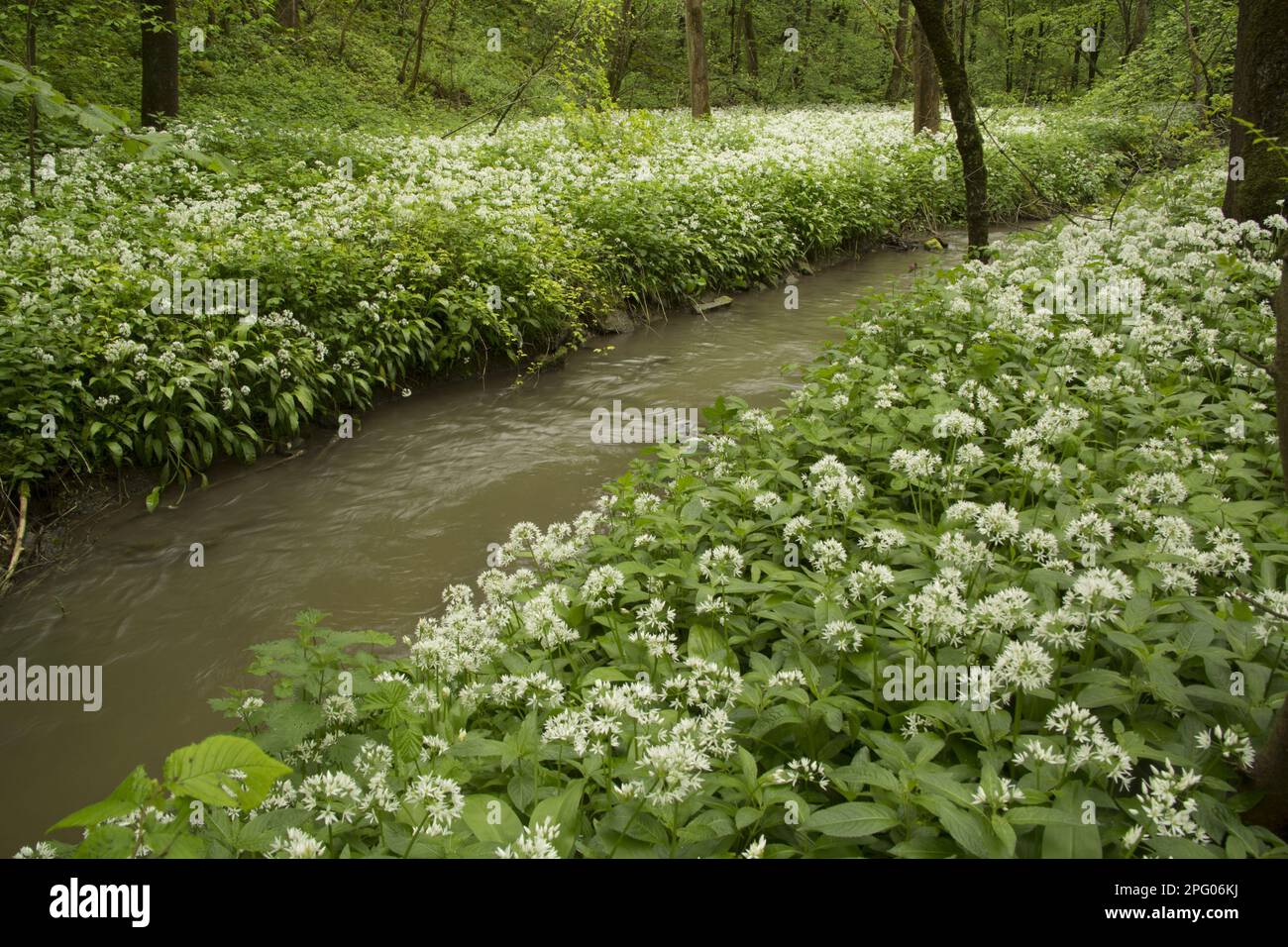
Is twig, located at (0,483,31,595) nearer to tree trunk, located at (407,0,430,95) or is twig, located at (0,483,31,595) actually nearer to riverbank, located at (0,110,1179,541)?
riverbank, located at (0,110,1179,541)

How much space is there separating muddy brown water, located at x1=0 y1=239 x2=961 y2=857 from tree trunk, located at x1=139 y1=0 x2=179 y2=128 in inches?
309

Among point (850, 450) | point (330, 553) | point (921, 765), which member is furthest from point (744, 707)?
point (330, 553)

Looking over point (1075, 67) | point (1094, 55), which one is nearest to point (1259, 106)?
point (1094, 55)

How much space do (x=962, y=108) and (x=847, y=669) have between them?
25.6 feet

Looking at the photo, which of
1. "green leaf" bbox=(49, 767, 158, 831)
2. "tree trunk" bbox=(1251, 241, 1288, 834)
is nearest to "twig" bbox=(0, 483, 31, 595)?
"green leaf" bbox=(49, 767, 158, 831)

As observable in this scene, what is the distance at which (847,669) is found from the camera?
3.04 metres

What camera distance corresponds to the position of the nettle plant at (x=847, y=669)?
7.27 feet

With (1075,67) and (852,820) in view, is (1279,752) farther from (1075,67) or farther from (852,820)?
(1075,67)

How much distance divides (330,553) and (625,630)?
134 inches

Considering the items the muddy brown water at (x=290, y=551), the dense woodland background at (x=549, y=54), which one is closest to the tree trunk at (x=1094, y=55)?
the dense woodland background at (x=549, y=54)

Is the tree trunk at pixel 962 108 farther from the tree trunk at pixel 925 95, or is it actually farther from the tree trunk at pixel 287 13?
the tree trunk at pixel 287 13

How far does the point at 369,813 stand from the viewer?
8.01ft

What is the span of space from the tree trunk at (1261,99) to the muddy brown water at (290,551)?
2.96m
